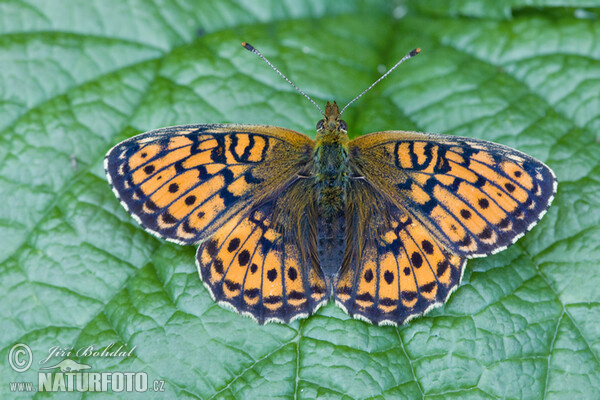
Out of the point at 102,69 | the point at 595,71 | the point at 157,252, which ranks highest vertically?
the point at 595,71

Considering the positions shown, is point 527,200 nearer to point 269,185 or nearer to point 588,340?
point 588,340

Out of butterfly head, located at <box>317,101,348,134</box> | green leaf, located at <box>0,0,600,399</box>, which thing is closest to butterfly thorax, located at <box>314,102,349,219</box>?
butterfly head, located at <box>317,101,348,134</box>

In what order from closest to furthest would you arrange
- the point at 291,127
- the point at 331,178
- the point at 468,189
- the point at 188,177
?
the point at 468,189, the point at 188,177, the point at 331,178, the point at 291,127

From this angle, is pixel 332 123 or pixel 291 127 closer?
pixel 332 123

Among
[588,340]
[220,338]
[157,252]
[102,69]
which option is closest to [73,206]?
[157,252]

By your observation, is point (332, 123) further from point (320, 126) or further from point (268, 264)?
point (268, 264)

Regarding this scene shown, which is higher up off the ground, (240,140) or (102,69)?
(102,69)

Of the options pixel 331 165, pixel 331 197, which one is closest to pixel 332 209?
pixel 331 197

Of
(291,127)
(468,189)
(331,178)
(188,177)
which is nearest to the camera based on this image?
(468,189)
